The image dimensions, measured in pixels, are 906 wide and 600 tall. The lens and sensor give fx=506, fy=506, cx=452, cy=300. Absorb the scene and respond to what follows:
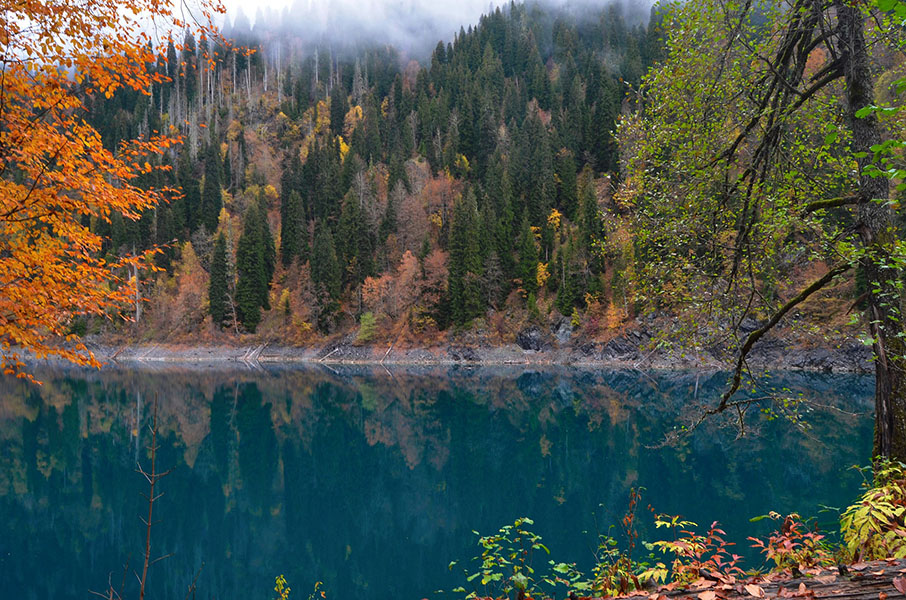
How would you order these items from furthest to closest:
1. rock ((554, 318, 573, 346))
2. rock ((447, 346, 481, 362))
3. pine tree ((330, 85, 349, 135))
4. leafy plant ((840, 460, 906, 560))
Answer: pine tree ((330, 85, 349, 135)), rock ((447, 346, 481, 362)), rock ((554, 318, 573, 346)), leafy plant ((840, 460, 906, 560))

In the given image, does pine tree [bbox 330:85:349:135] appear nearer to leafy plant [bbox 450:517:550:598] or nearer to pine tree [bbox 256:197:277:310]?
pine tree [bbox 256:197:277:310]

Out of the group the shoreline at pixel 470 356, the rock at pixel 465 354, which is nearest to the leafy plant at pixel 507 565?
the shoreline at pixel 470 356

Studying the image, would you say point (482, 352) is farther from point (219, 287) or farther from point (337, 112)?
point (337, 112)

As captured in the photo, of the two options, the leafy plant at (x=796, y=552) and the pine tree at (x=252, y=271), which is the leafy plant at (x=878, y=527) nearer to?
the leafy plant at (x=796, y=552)

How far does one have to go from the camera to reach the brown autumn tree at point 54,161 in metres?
4.75

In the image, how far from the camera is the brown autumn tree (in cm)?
475

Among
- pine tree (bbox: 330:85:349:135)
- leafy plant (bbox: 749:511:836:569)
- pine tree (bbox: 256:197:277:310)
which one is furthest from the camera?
pine tree (bbox: 330:85:349:135)

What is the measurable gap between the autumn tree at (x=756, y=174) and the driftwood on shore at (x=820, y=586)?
2381 mm

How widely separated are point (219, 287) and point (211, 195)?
28.4m

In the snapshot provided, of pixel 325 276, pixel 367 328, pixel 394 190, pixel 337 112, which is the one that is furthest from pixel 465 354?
pixel 337 112

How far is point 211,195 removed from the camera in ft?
297

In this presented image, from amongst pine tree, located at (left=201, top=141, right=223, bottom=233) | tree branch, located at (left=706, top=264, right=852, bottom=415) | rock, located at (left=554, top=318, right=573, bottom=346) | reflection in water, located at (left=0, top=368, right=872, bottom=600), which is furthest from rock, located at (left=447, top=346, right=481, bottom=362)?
pine tree, located at (left=201, top=141, right=223, bottom=233)

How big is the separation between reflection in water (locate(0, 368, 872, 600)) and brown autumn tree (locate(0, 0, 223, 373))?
3.55 meters

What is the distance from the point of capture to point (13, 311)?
195 inches
